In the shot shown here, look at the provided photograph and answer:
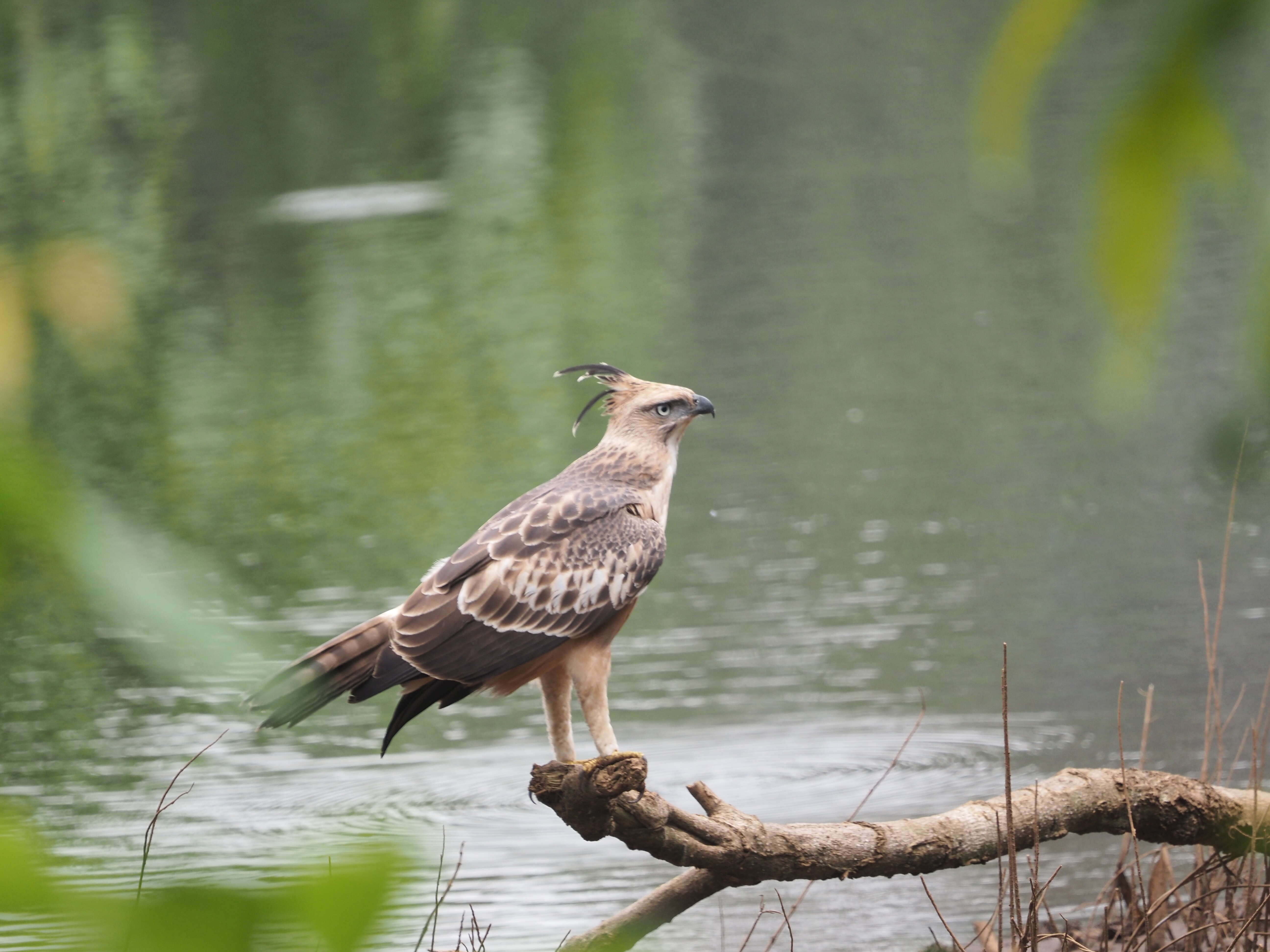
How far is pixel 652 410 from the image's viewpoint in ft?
13.4

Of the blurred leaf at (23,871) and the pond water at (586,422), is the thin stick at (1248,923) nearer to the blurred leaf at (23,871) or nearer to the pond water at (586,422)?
the pond water at (586,422)

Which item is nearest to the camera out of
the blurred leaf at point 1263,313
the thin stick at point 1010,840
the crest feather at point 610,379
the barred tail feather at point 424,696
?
the blurred leaf at point 1263,313

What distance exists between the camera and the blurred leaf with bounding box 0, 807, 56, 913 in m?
0.58

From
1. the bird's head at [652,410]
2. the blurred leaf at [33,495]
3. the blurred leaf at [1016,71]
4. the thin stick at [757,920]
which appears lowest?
the thin stick at [757,920]

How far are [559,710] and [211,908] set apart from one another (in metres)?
3.28

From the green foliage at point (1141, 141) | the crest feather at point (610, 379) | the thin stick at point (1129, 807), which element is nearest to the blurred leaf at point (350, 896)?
the green foliage at point (1141, 141)

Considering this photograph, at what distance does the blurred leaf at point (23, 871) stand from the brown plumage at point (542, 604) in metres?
2.59

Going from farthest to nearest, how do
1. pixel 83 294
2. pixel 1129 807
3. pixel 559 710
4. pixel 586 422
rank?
pixel 586 422
pixel 559 710
pixel 1129 807
pixel 83 294

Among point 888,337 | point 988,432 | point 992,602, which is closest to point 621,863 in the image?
point 992,602

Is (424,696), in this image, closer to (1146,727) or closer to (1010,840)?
(1010,840)

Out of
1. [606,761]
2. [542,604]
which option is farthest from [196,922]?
[542,604]

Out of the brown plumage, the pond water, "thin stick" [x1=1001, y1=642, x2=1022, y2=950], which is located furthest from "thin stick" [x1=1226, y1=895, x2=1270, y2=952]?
the brown plumage

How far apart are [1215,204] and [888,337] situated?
1261cm

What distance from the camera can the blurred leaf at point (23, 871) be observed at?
22.7 inches
